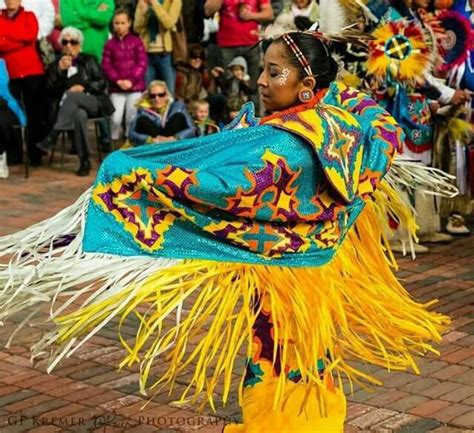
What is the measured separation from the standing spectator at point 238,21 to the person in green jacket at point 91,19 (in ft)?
3.31

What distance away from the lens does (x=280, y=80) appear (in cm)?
388

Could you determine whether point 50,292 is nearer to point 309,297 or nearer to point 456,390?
point 309,297

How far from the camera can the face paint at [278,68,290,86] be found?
12.7ft

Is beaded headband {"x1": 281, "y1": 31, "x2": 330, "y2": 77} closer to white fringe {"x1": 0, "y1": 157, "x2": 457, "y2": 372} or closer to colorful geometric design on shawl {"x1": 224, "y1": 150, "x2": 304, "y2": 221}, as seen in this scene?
colorful geometric design on shawl {"x1": 224, "y1": 150, "x2": 304, "y2": 221}

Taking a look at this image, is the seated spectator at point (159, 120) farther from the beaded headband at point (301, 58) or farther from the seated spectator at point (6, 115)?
the beaded headband at point (301, 58)

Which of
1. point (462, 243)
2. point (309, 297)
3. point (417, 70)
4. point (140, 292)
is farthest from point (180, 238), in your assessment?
point (462, 243)

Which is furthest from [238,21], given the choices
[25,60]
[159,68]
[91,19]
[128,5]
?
[25,60]

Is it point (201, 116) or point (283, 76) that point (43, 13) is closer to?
point (201, 116)

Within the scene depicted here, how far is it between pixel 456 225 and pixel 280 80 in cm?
496

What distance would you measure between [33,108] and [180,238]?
7.52 m

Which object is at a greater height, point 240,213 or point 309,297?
point 240,213

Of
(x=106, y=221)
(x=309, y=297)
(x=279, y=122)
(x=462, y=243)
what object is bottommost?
(x=462, y=243)

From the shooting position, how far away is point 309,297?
3.94 meters

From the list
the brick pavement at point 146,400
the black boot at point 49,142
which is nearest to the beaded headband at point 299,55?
the brick pavement at point 146,400
